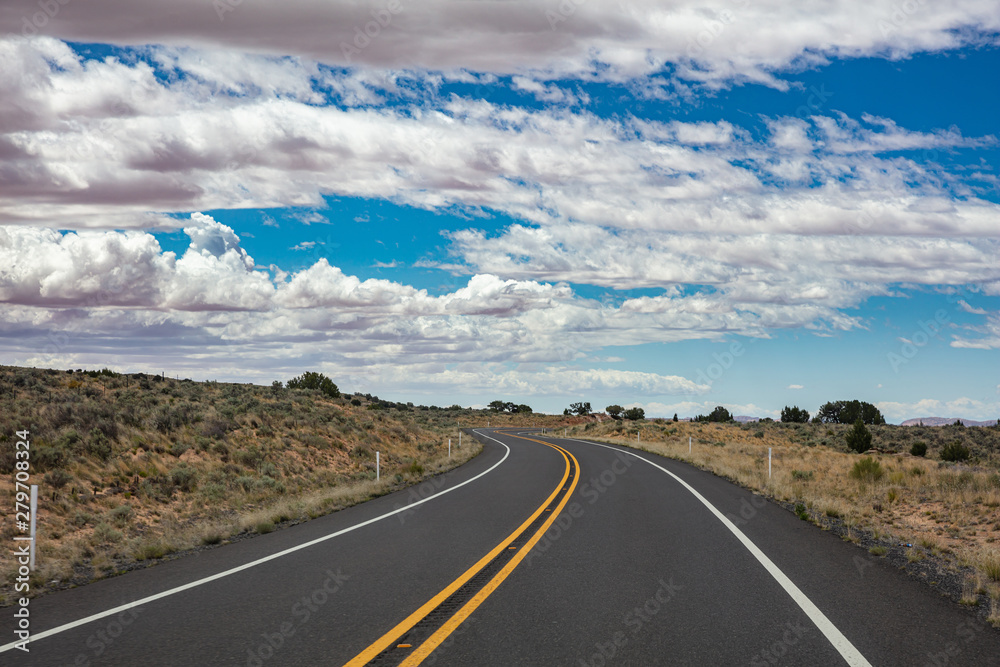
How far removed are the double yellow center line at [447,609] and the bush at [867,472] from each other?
15.6 m

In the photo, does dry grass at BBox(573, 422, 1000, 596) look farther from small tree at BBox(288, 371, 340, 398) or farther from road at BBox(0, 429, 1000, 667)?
small tree at BBox(288, 371, 340, 398)

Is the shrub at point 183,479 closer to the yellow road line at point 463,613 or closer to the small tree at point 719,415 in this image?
the yellow road line at point 463,613

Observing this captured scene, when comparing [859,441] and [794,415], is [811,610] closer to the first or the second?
[859,441]

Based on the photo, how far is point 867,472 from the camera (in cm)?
2297

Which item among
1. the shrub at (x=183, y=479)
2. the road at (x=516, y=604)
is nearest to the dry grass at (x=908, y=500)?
the road at (x=516, y=604)

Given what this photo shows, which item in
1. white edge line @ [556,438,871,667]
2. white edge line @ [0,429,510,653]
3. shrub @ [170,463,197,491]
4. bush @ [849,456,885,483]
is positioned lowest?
shrub @ [170,463,197,491]

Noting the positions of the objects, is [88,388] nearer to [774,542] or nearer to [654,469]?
[654,469]

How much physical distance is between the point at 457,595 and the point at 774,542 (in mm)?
5584

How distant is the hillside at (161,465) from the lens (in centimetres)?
1266

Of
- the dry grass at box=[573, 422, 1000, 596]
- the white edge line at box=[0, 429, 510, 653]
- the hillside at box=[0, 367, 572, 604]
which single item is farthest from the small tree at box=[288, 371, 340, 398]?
the white edge line at box=[0, 429, 510, 653]

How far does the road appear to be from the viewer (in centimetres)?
534

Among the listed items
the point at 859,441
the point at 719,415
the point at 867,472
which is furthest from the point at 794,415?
the point at 867,472

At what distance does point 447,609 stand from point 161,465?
61.2ft

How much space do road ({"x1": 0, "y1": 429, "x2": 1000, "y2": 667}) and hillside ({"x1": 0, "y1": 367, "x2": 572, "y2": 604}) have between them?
220 centimetres
